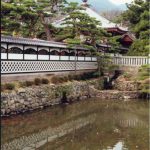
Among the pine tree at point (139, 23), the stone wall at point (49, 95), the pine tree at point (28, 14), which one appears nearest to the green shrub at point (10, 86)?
the stone wall at point (49, 95)

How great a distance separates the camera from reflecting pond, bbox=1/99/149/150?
13.2m

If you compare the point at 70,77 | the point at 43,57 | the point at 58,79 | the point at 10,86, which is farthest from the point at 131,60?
→ the point at 10,86

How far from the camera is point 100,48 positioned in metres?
33.2

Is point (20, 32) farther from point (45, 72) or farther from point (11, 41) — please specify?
point (11, 41)

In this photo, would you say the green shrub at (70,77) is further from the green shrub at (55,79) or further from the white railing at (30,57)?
the white railing at (30,57)

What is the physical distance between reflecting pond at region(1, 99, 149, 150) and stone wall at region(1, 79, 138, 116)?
688 millimetres

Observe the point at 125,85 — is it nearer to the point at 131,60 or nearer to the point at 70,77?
the point at 131,60

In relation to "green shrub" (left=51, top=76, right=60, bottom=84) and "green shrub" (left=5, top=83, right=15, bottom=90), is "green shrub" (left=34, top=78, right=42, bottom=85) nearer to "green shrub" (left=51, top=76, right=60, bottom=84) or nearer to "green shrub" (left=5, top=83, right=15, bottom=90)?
"green shrub" (left=51, top=76, right=60, bottom=84)

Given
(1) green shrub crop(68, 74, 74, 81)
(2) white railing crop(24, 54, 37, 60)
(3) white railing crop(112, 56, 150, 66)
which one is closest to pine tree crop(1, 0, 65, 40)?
(2) white railing crop(24, 54, 37, 60)

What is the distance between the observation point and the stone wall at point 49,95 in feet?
59.4

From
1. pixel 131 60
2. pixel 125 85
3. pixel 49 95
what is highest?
pixel 131 60

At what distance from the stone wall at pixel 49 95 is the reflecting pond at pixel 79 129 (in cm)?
69

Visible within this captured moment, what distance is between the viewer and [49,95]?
21703 millimetres

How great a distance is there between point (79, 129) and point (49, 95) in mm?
6081
